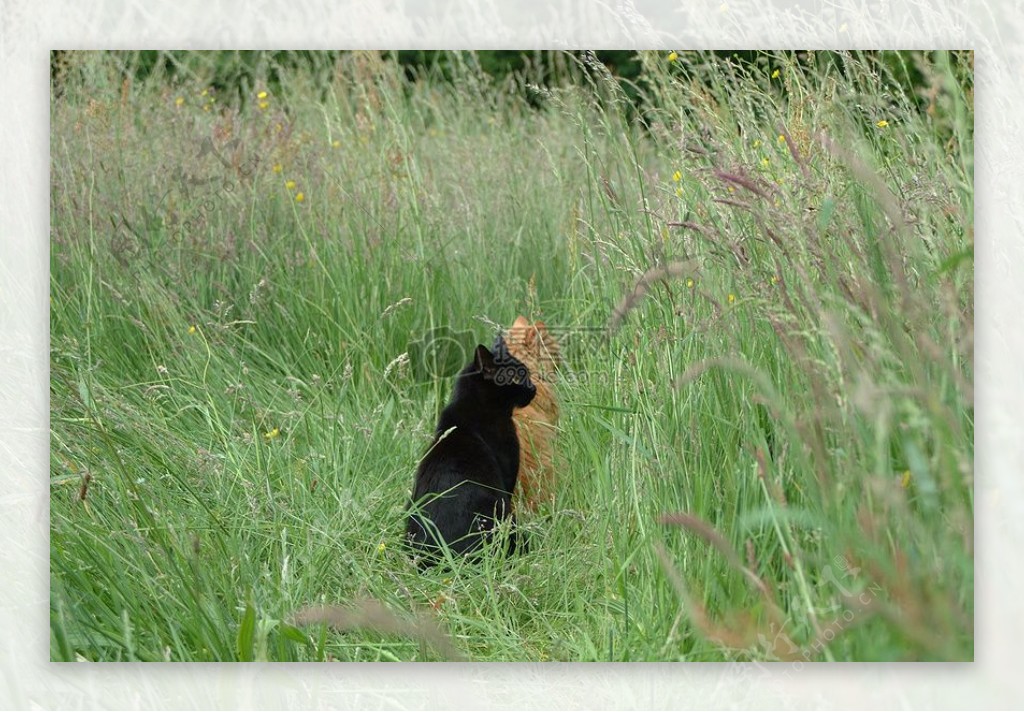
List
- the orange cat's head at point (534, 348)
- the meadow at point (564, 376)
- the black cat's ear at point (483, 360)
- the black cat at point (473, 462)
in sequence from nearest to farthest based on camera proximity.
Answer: the meadow at point (564, 376) < the black cat at point (473, 462) < the black cat's ear at point (483, 360) < the orange cat's head at point (534, 348)

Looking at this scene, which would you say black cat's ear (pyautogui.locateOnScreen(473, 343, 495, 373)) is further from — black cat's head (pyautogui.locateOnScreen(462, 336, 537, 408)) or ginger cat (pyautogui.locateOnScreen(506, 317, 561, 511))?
ginger cat (pyautogui.locateOnScreen(506, 317, 561, 511))

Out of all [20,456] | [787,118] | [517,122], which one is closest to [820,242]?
[787,118]

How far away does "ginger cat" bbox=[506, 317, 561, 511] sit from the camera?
298 centimetres

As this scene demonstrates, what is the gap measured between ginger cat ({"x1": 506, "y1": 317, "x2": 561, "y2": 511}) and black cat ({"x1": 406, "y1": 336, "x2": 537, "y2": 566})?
0.09 meters

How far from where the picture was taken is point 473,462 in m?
2.75

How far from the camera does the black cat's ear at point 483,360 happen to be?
115 inches

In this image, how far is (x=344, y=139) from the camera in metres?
3.73

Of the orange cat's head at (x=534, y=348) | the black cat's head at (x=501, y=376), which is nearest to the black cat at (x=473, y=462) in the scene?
the black cat's head at (x=501, y=376)

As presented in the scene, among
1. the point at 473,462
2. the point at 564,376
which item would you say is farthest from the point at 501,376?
the point at 473,462

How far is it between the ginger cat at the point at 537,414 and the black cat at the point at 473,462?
9cm

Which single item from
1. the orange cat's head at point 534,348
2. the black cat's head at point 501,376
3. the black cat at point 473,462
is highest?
the orange cat's head at point 534,348

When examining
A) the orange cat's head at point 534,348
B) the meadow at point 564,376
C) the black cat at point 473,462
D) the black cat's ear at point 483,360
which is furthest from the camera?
→ the orange cat's head at point 534,348

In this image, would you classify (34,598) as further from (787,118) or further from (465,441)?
(787,118)

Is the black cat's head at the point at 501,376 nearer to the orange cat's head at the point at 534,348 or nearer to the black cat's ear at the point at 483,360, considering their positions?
the black cat's ear at the point at 483,360
